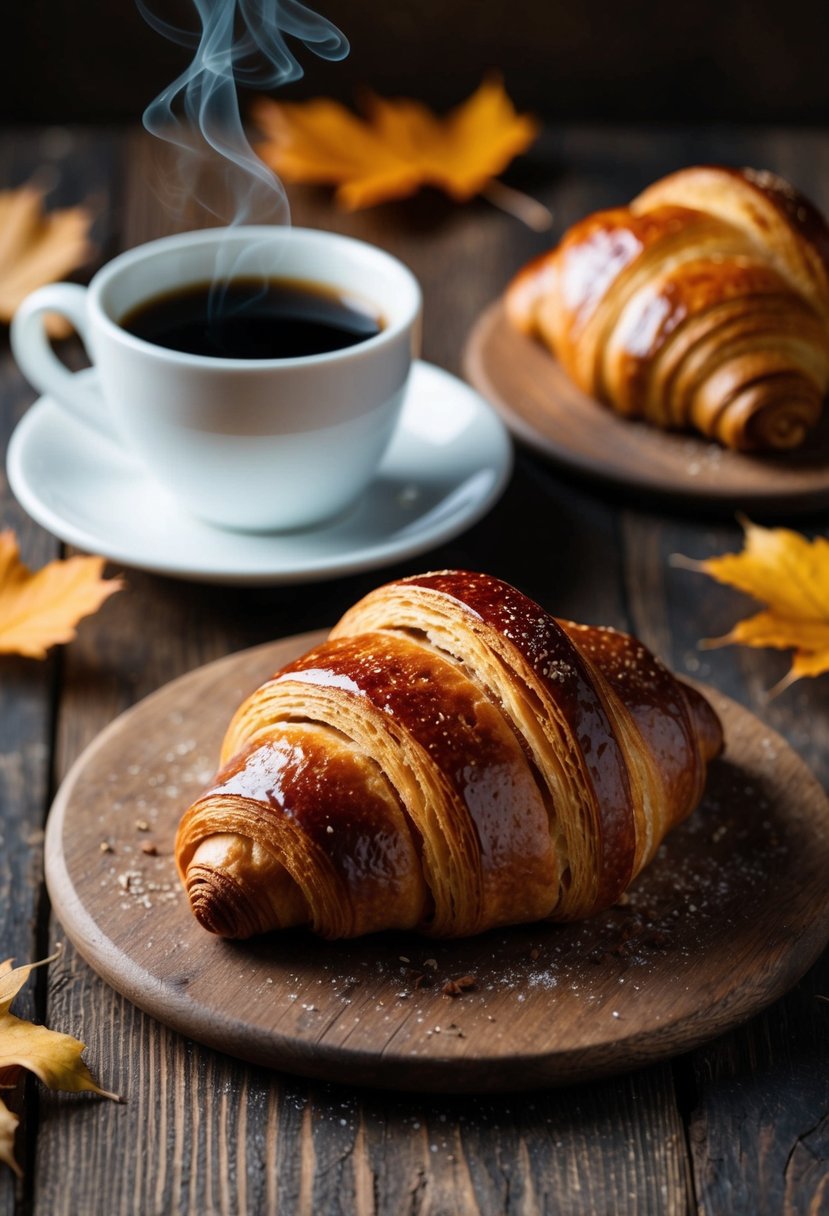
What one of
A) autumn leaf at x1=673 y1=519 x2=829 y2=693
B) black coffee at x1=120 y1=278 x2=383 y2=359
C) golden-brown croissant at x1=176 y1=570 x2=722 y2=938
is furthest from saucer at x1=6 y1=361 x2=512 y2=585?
golden-brown croissant at x1=176 y1=570 x2=722 y2=938

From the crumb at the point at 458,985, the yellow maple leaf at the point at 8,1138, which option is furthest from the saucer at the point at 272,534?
the yellow maple leaf at the point at 8,1138

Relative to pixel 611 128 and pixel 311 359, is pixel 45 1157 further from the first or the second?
pixel 611 128

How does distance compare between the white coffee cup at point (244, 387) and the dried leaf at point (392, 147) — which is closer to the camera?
the white coffee cup at point (244, 387)

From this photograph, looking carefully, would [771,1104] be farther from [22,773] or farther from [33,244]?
[33,244]

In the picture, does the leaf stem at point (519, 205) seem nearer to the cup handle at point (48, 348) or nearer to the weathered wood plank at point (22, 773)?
the weathered wood plank at point (22, 773)

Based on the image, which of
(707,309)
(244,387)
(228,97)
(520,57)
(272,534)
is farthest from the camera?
(520,57)

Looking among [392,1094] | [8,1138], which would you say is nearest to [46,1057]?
[8,1138]

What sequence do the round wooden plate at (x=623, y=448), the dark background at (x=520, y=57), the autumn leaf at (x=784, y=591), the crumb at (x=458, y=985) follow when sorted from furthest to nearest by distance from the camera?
the dark background at (x=520, y=57) < the round wooden plate at (x=623, y=448) < the autumn leaf at (x=784, y=591) < the crumb at (x=458, y=985)

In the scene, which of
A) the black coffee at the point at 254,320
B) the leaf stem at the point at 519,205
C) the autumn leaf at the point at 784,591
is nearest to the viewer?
the autumn leaf at the point at 784,591
